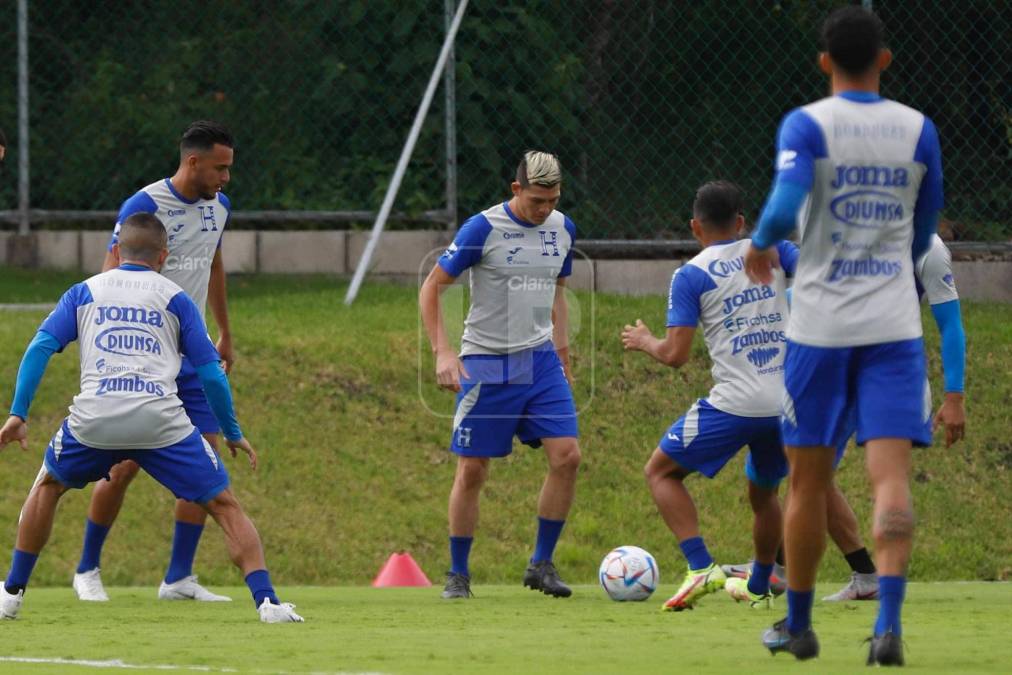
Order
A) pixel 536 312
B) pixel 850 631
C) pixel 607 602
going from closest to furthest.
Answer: pixel 850 631, pixel 607 602, pixel 536 312

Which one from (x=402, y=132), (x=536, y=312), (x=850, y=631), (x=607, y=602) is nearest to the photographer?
(x=850, y=631)

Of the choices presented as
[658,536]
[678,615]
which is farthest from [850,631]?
[658,536]

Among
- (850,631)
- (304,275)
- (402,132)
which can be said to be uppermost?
(402,132)

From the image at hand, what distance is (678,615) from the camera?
813cm

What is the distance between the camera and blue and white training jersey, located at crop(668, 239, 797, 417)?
845 cm

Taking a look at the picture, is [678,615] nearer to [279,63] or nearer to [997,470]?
[997,470]

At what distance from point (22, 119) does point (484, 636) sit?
1012 centimetres

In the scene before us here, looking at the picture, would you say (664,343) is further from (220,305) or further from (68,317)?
(220,305)

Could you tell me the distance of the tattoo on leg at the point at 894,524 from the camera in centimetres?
569

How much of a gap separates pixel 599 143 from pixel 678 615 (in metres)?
7.50

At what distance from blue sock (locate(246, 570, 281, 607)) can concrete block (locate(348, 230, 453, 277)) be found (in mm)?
7559

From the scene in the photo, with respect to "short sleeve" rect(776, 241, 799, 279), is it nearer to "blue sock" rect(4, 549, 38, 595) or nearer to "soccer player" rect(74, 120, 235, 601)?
"soccer player" rect(74, 120, 235, 601)

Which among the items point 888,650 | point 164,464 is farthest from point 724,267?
point 888,650

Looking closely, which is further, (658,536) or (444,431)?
(444,431)
